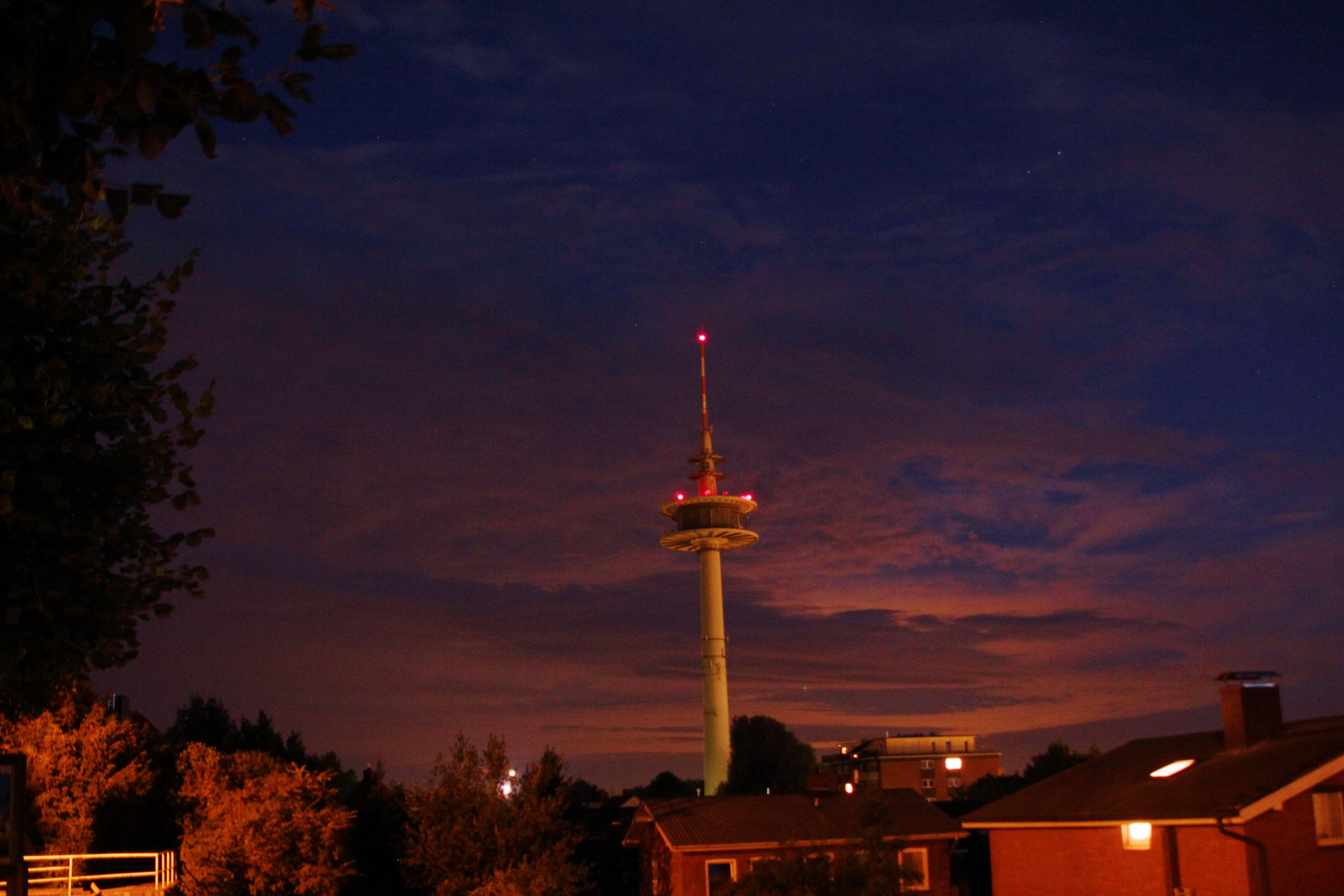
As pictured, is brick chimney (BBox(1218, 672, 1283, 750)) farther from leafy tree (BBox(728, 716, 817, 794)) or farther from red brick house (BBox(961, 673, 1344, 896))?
leafy tree (BBox(728, 716, 817, 794))

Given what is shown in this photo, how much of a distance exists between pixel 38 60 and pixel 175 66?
0.59 metres

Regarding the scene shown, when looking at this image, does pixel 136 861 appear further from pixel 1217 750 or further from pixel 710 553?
pixel 710 553

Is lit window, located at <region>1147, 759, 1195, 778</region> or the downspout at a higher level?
lit window, located at <region>1147, 759, 1195, 778</region>

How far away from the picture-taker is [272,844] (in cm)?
3109

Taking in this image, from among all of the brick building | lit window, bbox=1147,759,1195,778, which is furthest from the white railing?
the brick building

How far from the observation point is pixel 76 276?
347 inches

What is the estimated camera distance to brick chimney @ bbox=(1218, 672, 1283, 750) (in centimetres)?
2712

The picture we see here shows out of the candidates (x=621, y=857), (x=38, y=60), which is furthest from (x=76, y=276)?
(x=621, y=857)

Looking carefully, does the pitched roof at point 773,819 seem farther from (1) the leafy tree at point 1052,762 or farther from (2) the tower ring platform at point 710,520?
(2) the tower ring platform at point 710,520

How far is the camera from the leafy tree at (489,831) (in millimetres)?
28359

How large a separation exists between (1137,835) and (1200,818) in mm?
2097

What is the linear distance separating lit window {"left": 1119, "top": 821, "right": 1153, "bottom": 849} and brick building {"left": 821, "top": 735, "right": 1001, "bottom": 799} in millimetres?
95306

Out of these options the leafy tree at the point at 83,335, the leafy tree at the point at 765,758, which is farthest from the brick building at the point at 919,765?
the leafy tree at the point at 83,335

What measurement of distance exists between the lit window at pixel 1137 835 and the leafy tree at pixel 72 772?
3074 cm
